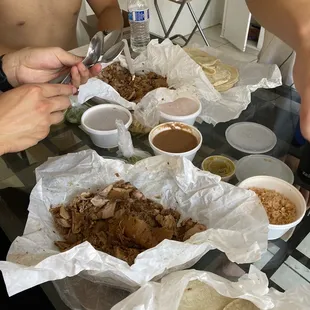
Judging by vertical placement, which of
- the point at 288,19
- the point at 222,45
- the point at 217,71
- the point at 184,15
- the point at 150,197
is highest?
the point at 288,19

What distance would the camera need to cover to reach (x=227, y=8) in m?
2.97

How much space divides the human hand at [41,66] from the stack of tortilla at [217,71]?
1.26 ft

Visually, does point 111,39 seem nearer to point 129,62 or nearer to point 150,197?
point 129,62

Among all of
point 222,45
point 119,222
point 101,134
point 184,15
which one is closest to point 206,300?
point 119,222

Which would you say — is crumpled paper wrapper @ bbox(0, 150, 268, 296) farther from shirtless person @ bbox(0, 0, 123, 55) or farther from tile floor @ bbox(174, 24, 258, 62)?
tile floor @ bbox(174, 24, 258, 62)

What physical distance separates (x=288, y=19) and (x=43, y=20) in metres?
1.04

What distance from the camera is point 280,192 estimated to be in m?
0.75

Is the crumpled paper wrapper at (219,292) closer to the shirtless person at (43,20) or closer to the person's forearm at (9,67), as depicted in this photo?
the person's forearm at (9,67)

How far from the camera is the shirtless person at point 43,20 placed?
4.43ft

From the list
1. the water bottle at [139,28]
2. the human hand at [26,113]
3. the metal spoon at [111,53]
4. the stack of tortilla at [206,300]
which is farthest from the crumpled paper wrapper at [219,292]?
the water bottle at [139,28]

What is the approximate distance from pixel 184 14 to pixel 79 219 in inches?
107

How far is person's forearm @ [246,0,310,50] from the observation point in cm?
67

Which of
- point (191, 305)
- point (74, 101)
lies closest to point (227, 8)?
point (74, 101)

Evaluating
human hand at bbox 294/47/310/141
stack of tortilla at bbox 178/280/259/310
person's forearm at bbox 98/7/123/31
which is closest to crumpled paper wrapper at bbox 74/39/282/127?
person's forearm at bbox 98/7/123/31
